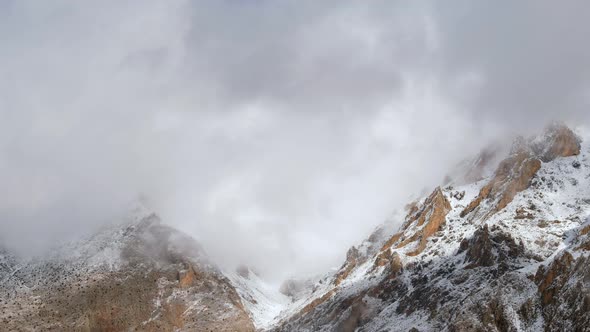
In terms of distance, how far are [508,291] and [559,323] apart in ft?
58.5

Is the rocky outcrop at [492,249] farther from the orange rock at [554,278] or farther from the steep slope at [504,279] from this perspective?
the orange rock at [554,278]

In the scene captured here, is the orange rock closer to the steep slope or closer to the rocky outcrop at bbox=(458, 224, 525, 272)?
the steep slope

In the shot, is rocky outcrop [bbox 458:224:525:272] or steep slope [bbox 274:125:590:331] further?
rocky outcrop [bbox 458:224:525:272]

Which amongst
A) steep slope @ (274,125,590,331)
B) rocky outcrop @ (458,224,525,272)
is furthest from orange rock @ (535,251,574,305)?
rocky outcrop @ (458,224,525,272)

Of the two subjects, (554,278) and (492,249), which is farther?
(492,249)

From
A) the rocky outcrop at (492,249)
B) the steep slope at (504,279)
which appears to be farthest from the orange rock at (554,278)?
the rocky outcrop at (492,249)

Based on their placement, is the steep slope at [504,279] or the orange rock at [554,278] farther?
the orange rock at [554,278]

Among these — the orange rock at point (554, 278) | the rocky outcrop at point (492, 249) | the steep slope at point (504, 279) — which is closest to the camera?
the steep slope at point (504, 279)

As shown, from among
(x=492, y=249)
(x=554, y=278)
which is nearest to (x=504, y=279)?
(x=554, y=278)

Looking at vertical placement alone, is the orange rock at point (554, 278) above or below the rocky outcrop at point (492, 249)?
below

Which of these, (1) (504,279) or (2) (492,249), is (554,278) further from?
(2) (492,249)

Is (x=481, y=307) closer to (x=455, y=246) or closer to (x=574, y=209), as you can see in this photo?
(x=455, y=246)

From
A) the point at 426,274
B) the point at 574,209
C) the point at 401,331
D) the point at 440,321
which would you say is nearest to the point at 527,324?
the point at 440,321

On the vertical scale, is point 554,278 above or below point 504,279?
below
